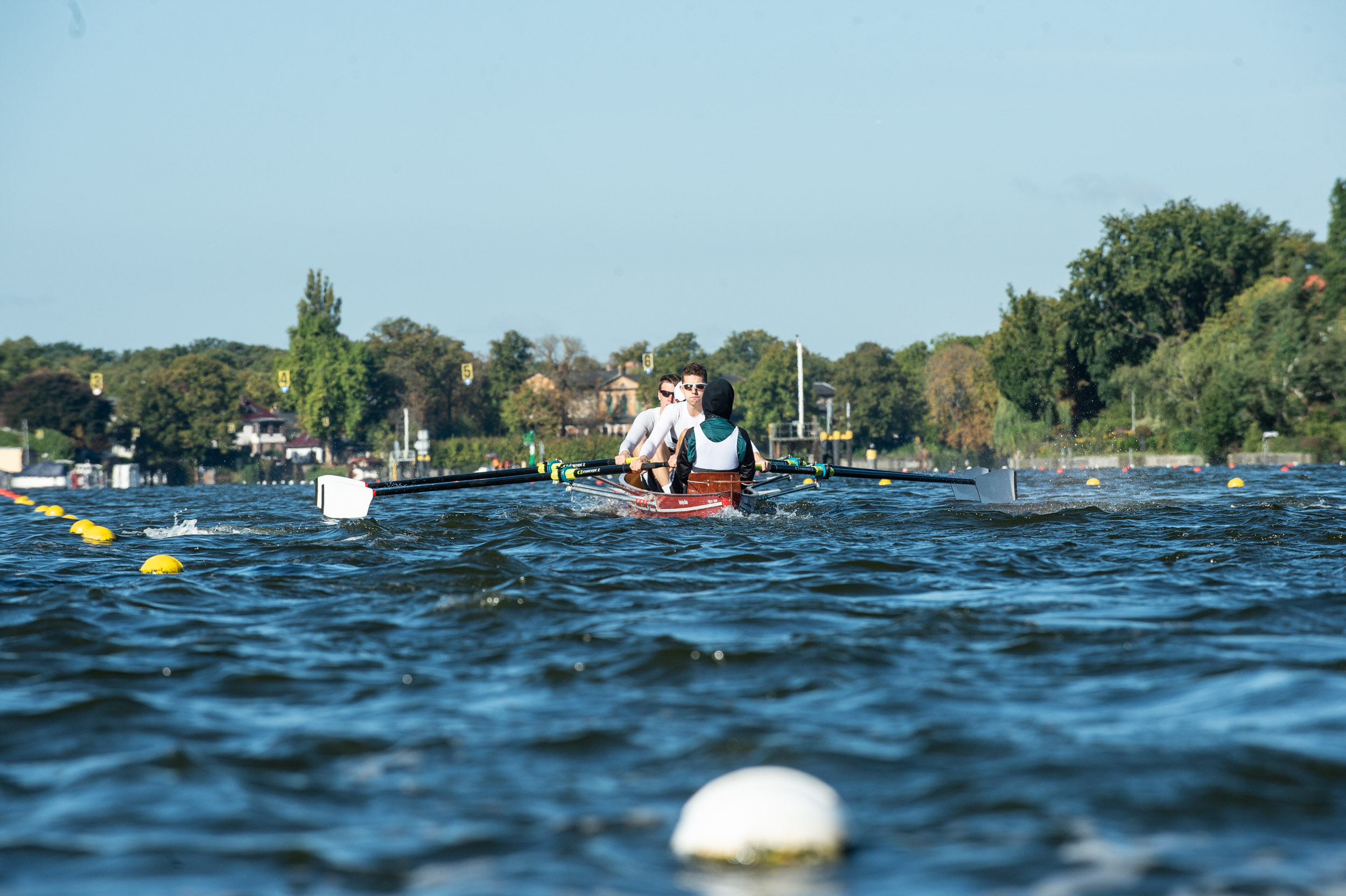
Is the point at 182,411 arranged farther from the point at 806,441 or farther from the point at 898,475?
the point at 898,475

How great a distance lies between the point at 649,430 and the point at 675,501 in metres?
2.58

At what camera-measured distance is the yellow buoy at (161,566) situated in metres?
9.70

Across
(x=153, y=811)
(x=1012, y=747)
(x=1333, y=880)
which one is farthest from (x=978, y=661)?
(x=153, y=811)

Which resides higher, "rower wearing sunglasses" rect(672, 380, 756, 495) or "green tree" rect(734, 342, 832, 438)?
"green tree" rect(734, 342, 832, 438)

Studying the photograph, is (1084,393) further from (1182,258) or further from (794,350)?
(794,350)

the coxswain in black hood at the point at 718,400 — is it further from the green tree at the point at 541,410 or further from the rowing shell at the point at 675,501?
the green tree at the point at 541,410

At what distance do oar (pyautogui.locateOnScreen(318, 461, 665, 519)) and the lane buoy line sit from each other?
2.48 metres

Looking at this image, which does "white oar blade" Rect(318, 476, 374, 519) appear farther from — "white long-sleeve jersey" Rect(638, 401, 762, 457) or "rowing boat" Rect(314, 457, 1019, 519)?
"white long-sleeve jersey" Rect(638, 401, 762, 457)

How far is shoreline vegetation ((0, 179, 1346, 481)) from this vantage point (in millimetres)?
47844

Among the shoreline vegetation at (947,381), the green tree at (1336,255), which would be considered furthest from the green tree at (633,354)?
the green tree at (1336,255)

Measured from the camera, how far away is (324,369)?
97750mm

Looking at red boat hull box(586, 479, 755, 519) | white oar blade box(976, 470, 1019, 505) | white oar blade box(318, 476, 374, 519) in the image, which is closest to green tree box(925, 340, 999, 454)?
white oar blade box(976, 470, 1019, 505)

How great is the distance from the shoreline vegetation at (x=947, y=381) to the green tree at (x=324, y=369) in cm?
16

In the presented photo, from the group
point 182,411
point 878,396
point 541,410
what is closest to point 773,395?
point 878,396
